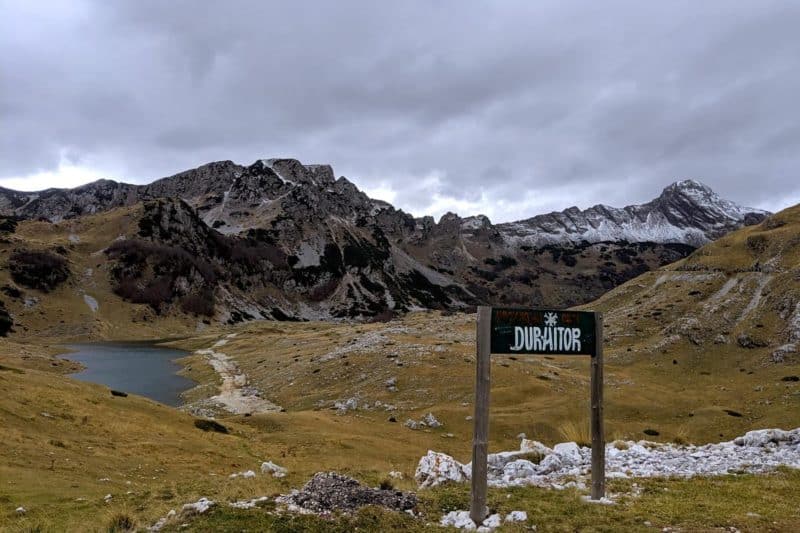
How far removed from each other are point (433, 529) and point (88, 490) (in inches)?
604

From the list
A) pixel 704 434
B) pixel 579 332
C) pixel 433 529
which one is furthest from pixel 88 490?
pixel 704 434

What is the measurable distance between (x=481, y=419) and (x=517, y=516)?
277cm

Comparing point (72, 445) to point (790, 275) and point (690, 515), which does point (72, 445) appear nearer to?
point (690, 515)

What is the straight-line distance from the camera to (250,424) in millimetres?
46938

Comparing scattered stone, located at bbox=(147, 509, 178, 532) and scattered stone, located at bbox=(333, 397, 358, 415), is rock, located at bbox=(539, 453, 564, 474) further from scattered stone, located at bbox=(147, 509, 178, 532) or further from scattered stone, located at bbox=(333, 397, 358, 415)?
scattered stone, located at bbox=(333, 397, 358, 415)

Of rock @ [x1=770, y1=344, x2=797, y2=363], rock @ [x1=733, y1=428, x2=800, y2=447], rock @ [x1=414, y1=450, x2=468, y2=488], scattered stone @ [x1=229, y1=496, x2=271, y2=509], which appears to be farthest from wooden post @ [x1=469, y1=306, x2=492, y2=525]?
rock @ [x1=770, y1=344, x2=797, y2=363]

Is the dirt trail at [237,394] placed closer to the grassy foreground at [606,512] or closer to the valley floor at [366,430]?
the valley floor at [366,430]

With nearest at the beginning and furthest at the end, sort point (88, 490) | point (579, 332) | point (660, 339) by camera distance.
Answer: point (579, 332) < point (88, 490) < point (660, 339)

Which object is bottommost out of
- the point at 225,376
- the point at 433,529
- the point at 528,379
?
the point at 225,376

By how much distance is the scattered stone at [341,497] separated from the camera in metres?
14.4

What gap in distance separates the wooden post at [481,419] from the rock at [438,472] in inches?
182

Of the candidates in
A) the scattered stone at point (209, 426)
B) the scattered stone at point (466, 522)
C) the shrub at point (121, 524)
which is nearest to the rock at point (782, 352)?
the scattered stone at point (209, 426)

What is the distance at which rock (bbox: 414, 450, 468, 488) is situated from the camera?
19.0m

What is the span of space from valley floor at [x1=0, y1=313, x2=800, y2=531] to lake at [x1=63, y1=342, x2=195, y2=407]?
4.87m
